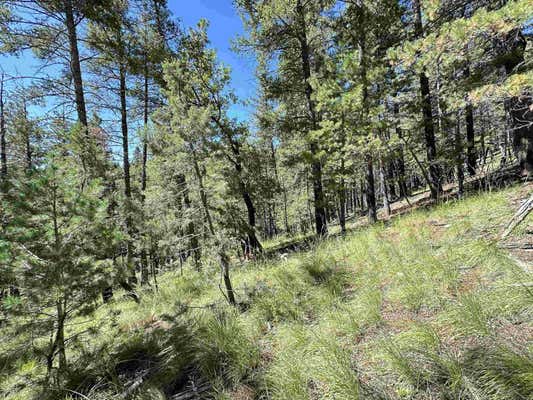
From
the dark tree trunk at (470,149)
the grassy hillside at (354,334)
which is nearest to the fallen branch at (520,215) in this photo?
the grassy hillside at (354,334)

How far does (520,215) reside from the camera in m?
3.12

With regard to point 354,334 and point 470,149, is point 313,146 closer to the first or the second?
point 470,149

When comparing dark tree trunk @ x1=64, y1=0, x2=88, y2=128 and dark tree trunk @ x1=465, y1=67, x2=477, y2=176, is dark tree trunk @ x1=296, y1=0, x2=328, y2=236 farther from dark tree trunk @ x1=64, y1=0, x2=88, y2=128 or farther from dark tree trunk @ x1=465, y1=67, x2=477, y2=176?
dark tree trunk @ x1=64, y1=0, x2=88, y2=128

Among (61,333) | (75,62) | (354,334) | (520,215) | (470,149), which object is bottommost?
(354,334)

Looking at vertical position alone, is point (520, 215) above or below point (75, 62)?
below

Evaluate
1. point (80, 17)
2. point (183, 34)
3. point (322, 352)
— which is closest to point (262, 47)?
point (183, 34)

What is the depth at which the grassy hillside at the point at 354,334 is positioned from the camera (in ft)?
6.36

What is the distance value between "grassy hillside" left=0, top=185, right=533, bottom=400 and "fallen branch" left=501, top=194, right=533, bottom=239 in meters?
0.21

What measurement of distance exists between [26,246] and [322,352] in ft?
12.1

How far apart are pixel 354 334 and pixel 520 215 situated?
8.34 feet

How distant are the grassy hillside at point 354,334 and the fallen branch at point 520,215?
206 mm

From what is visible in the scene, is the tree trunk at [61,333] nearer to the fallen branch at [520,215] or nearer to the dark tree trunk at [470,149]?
the fallen branch at [520,215]

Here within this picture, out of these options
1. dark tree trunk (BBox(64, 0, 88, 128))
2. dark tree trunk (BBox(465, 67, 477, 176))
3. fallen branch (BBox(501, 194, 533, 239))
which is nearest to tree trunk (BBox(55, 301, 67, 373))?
dark tree trunk (BBox(64, 0, 88, 128))

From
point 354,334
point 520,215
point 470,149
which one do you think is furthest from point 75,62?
point 470,149
